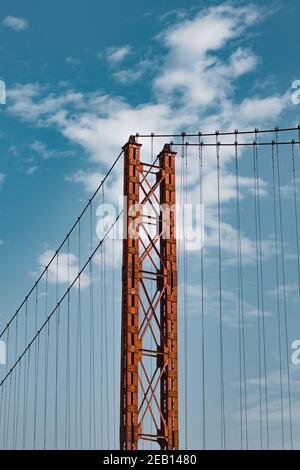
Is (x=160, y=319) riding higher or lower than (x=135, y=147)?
lower

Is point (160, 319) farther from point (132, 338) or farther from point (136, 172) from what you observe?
point (136, 172)

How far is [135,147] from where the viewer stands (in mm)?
48625

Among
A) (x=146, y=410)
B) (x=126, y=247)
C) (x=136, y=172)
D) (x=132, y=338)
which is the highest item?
(x=136, y=172)

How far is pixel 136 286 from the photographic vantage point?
153 ft

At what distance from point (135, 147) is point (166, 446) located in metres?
13.2
